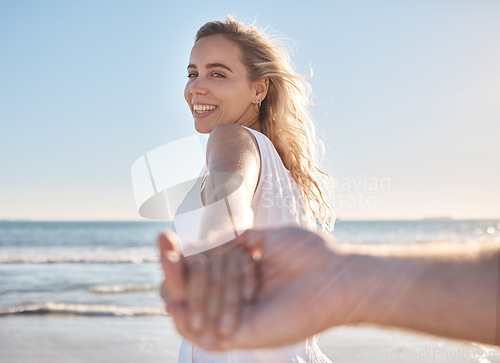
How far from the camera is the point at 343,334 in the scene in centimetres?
626

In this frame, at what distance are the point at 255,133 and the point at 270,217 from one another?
0.34m

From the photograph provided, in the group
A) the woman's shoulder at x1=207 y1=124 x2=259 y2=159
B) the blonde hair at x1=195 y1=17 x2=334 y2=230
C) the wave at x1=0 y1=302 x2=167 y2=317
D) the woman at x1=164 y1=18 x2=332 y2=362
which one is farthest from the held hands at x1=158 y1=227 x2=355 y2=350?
the wave at x1=0 y1=302 x2=167 y2=317

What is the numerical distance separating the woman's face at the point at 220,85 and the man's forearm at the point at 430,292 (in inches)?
57.9

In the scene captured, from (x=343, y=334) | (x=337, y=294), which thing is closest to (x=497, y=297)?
(x=337, y=294)

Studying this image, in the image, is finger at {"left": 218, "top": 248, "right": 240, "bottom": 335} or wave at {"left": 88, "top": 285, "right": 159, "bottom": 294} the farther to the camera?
wave at {"left": 88, "top": 285, "right": 159, "bottom": 294}

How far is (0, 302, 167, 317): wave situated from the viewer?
791cm

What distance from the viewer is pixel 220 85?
2191mm

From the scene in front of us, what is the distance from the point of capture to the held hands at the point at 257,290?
813 millimetres

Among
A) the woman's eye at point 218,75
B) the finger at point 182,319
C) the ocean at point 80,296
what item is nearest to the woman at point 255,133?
the woman's eye at point 218,75

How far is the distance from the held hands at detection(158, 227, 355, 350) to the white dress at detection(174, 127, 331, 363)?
778 mm

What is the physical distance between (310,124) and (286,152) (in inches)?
24.6

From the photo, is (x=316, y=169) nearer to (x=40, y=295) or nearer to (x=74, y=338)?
(x=74, y=338)

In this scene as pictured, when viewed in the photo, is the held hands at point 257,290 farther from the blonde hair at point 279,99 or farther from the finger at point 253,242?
the blonde hair at point 279,99

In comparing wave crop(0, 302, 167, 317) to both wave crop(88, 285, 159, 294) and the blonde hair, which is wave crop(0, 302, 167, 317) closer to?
wave crop(88, 285, 159, 294)
